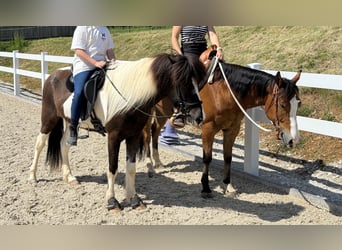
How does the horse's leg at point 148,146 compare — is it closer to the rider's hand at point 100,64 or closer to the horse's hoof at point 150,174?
the horse's hoof at point 150,174

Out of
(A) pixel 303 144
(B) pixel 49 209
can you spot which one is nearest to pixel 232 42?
(A) pixel 303 144

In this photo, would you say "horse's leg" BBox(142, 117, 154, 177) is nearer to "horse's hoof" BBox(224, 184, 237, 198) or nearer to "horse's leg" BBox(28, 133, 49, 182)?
"horse's hoof" BBox(224, 184, 237, 198)

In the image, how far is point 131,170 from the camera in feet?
13.9

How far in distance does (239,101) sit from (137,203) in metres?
1.45

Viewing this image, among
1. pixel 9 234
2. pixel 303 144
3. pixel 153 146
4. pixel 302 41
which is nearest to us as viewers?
pixel 9 234

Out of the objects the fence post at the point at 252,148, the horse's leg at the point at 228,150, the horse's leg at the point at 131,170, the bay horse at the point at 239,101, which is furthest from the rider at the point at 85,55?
the fence post at the point at 252,148

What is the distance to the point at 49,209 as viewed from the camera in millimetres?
4098

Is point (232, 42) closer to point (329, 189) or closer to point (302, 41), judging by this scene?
point (302, 41)

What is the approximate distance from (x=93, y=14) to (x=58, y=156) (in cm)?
325

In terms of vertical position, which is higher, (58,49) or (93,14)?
(93,14)

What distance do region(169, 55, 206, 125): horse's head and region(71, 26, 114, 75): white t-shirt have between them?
85 cm

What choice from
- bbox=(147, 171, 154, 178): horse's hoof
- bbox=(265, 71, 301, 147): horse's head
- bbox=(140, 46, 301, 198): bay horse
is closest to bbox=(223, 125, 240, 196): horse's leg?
bbox=(140, 46, 301, 198): bay horse

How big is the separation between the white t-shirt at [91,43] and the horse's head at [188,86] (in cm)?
85

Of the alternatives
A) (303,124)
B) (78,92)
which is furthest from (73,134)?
(303,124)
